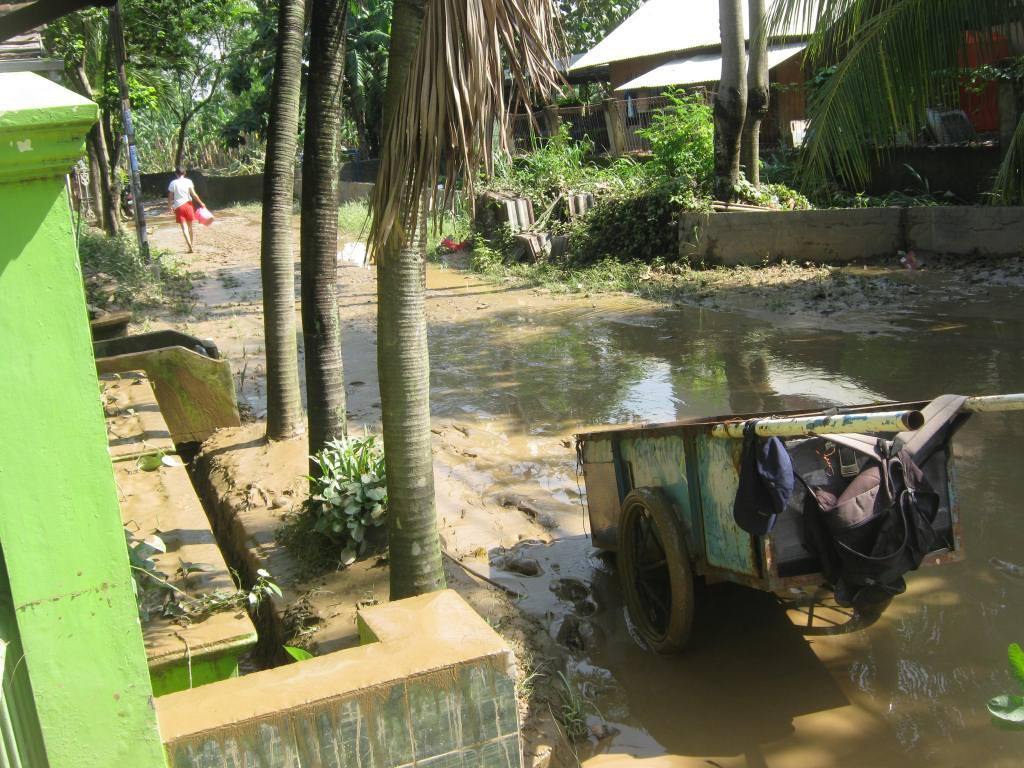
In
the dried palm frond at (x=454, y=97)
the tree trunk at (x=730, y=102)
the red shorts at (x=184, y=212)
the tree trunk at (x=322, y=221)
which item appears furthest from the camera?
the red shorts at (x=184, y=212)

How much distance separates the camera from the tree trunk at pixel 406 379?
407cm

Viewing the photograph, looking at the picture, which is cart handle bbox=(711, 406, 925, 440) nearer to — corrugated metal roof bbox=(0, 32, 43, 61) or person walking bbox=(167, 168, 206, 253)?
corrugated metal roof bbox=(0, 32, 43, 61)

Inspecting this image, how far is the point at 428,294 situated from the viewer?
1609 centimetres

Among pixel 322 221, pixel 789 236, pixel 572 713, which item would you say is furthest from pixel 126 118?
pixel 572 713

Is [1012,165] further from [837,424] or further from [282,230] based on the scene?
[837,424]

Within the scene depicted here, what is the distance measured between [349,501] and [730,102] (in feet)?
38.1

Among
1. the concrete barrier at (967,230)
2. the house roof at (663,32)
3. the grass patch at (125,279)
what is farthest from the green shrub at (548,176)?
the concrete barrier at (967,230)

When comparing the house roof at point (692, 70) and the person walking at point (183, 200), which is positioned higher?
the house roof at point (692, 70)

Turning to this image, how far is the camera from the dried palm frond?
12.2ft

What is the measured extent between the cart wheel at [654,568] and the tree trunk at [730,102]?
11.3 m

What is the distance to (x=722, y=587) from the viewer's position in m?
5.72

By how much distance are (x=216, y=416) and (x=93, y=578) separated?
6240 millimetres

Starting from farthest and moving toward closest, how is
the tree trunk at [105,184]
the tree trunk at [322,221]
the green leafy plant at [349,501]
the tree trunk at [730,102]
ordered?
the tree trunk at [105,184]
the tree trunk at [730,102]
the tree trunk at [322,221]
the green leafy plant at [349,501]

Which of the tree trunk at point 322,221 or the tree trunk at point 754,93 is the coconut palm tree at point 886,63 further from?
the tree trunk at point 754,93
